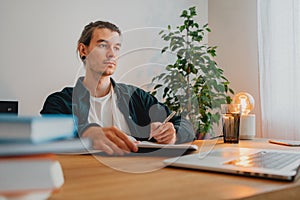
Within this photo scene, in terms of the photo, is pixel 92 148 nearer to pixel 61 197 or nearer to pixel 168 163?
pixel 168 163

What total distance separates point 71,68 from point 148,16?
815mm

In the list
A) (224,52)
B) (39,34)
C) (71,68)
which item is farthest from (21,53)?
(224,52)

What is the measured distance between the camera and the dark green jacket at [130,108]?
1.24 meters

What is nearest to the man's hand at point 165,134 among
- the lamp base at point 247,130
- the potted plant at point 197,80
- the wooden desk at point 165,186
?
the wooden desk at point 165,186

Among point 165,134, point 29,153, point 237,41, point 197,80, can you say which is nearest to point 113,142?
point 165,134

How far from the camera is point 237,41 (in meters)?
3.09

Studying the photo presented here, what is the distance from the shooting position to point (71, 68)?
8.12 ft

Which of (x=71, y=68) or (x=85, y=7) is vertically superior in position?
(x=85, y=7)

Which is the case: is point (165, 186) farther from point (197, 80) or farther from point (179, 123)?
point (197, 80)

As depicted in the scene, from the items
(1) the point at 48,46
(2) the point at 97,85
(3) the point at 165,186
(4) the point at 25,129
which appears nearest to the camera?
(4) the point at 25,129

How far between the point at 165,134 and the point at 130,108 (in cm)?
38

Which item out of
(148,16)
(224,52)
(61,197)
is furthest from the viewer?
(224,52)

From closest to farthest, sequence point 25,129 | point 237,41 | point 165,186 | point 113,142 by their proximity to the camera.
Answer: point 25,129 < point 165,186 < point 113,142 < point 237,41

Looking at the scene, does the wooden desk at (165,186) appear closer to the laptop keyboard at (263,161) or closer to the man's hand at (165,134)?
the laptop keyboard at (263,161)
